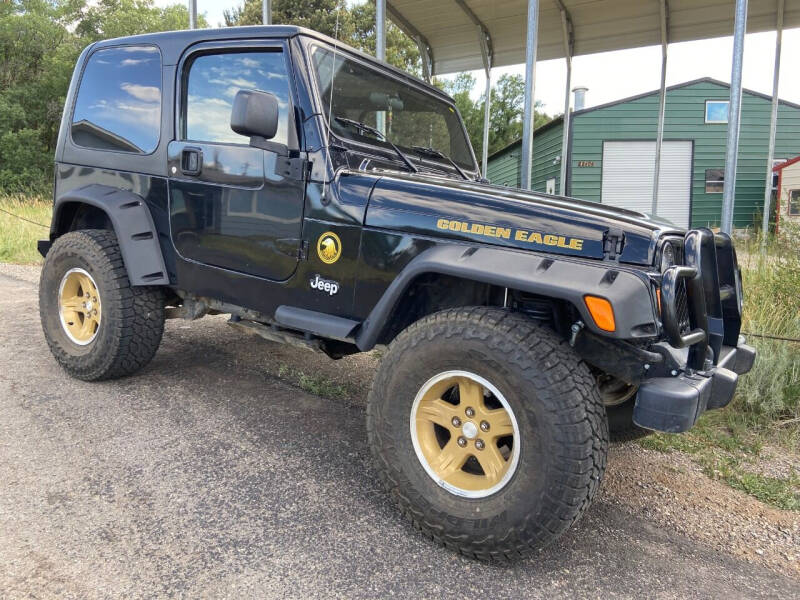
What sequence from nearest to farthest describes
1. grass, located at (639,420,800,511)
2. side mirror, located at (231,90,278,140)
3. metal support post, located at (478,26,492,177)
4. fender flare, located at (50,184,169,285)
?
side mirror, located at (231,90,278,140)
grass, located at (639,420,800,511)
fender flare, located at (50,184,169,285)
metal support post, located at (478,26,492,177)

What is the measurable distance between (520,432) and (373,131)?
73.5 inches


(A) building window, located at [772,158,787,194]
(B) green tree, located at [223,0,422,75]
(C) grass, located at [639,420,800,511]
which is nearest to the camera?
(C) grass, located at [639,420,800,511]

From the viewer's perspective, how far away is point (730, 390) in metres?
2.23

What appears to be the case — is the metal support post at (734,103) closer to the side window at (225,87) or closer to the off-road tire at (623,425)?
the off-road tire at (623,425)

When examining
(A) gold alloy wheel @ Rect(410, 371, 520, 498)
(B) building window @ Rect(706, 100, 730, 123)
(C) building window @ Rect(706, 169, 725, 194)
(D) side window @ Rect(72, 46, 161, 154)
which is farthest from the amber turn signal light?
(B) building window @ Rect(706, 100, 730, 123)

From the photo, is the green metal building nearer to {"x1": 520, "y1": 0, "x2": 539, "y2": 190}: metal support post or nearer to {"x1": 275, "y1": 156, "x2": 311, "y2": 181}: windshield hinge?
{"x1": 520, "y1": 0, "x2": 539, "y2": 190}: metal support post

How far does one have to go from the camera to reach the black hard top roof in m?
2.92

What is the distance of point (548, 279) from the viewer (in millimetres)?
2025

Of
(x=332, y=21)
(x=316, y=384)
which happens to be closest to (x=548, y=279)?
(x=316, y=384)

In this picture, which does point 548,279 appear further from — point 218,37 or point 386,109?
point 218,37

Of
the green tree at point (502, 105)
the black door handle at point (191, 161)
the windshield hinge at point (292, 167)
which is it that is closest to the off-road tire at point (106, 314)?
the black door handle at point (191, 161)

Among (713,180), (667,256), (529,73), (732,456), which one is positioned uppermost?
(713,180)

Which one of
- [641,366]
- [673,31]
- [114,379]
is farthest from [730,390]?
[673,31]

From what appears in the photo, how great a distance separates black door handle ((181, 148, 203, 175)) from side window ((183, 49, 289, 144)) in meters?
0.09
